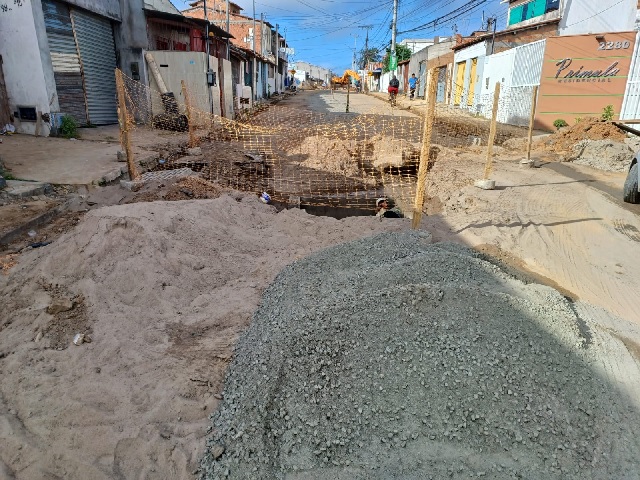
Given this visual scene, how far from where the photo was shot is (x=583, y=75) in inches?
646

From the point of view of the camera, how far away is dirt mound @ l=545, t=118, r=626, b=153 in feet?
42.7

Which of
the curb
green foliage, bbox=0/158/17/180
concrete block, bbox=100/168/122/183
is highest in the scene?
green foliage, bbox=0/158/17/180

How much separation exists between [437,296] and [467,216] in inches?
150

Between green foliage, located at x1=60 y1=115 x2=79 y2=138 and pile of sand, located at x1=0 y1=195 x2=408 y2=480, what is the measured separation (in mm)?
6656

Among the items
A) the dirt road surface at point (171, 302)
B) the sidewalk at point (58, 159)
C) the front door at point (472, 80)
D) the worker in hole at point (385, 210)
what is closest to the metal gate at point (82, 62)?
the sidewalk at point (58, 159)

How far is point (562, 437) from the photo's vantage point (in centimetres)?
265

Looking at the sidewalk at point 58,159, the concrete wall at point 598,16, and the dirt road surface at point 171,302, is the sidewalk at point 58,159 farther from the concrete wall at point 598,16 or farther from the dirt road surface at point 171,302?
the concrete wall at point 598,16

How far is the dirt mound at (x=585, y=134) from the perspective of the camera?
1302cm

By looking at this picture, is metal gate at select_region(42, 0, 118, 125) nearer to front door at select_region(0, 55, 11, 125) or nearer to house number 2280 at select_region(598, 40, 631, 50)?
front door at select_region(0, 55, 11, 125)

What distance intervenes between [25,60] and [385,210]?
9303 millimetres

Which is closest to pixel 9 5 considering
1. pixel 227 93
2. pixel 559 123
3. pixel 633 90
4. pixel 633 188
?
pixel 227 93

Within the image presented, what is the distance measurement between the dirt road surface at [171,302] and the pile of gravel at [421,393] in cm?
19

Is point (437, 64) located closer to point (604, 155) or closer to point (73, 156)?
point (604, 155)

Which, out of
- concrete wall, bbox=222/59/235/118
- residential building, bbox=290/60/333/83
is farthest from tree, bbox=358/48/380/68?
concrete wall, bbox=222/59/235/118
